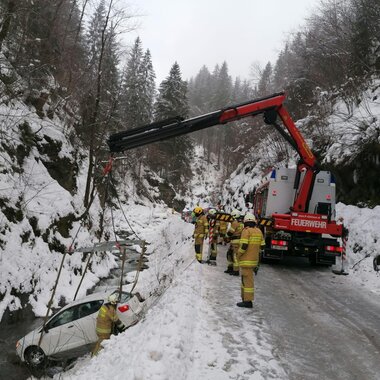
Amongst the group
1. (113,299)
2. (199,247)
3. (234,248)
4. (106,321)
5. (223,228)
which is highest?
(223,228)

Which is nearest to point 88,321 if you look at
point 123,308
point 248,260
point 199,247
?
point 123,308

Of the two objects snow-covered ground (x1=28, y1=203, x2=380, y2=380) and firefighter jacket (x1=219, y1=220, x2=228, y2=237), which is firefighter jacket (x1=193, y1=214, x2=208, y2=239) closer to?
snow-covered ground (x1=28, y1=203, x2=380, y2=380)

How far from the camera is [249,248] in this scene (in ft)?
27.4

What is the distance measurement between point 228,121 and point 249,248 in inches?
214

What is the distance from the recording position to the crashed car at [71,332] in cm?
1048

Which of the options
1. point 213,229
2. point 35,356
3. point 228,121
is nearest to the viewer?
point 35,356

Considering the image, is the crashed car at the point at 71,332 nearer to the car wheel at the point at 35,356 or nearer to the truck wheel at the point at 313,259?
the car wheel at the point at 35,356

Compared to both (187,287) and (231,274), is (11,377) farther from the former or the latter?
(231,274)

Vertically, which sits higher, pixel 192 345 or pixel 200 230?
pixel 200 230

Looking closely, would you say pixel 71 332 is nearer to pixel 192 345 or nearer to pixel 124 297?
pixel 124 297

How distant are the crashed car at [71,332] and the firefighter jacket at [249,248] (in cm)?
406

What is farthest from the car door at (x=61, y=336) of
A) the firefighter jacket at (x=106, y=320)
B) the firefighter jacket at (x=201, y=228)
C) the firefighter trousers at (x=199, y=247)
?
the firefighter jacket at (x=201, y=228)

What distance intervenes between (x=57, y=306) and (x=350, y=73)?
19.6 metres

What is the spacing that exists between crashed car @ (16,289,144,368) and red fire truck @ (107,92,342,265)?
14.6ft
